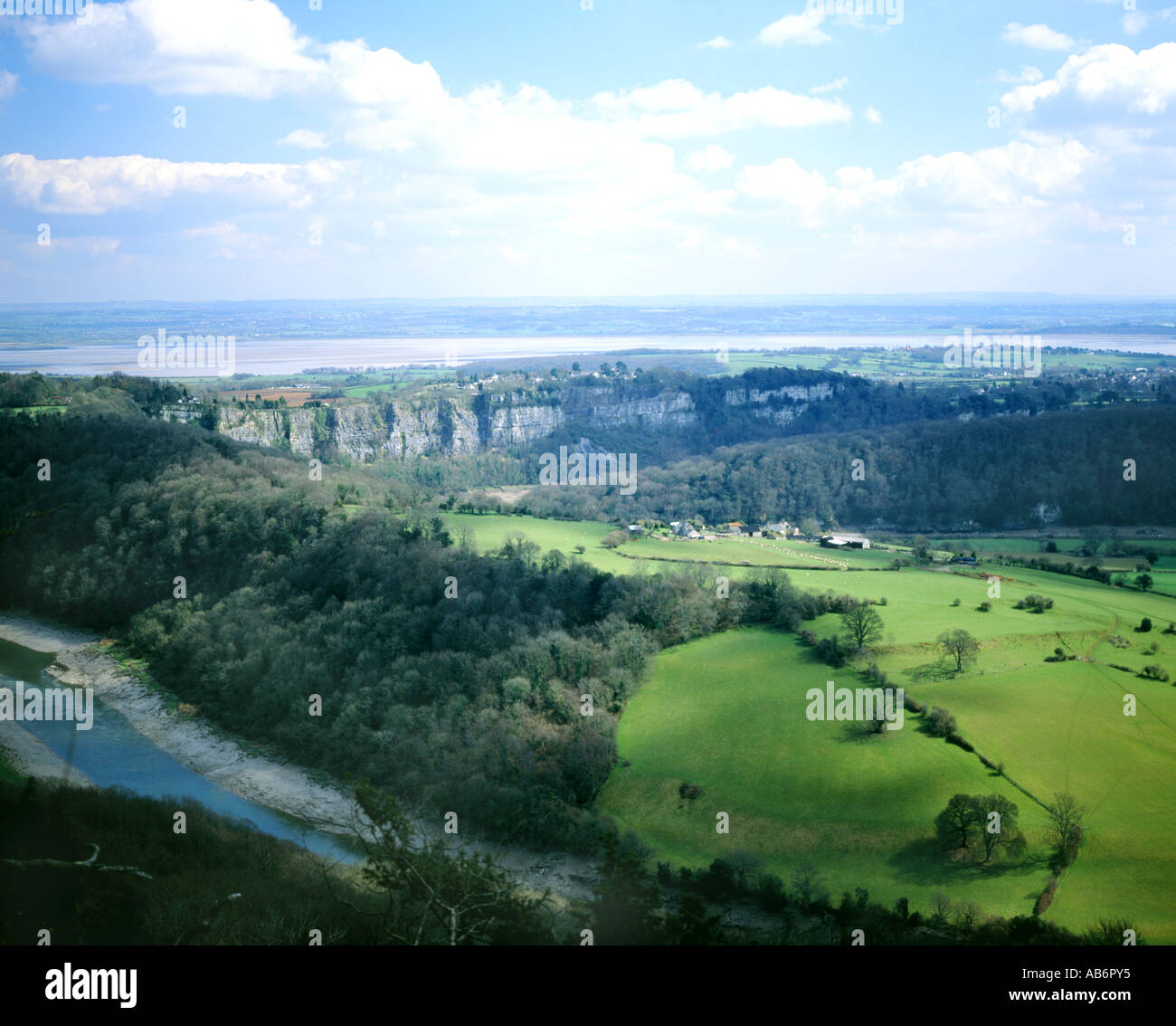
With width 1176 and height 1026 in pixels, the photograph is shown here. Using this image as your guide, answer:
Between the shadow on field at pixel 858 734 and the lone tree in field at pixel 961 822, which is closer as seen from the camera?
the lone tree in field at pixel 961 822

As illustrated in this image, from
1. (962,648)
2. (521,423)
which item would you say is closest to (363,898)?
(962,648)

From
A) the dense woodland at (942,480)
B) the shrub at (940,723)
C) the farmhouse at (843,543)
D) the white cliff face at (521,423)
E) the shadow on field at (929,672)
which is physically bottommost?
the shrub at (940,723)

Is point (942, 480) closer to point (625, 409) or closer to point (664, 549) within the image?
point (664, 549)

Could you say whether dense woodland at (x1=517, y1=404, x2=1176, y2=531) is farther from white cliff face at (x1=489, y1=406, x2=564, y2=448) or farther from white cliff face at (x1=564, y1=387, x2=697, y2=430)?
white cliff face at (x1=564, y1=387, x2=697, y2=430)

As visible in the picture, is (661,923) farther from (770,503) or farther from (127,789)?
(770,503)

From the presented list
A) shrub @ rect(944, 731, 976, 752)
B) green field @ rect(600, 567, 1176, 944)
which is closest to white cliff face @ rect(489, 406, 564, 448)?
green field @ rect(600, 567, 1176, 944)

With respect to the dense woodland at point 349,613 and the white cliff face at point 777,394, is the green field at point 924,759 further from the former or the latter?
the white cliff face at point 777,394

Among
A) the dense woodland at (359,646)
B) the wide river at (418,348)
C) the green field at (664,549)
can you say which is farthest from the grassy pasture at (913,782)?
the wide river at (418,348)
